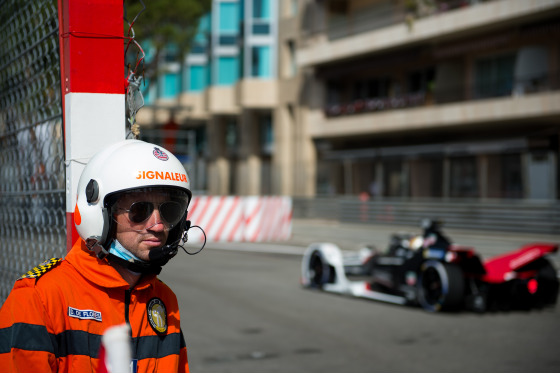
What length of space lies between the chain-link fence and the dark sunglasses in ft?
2.27

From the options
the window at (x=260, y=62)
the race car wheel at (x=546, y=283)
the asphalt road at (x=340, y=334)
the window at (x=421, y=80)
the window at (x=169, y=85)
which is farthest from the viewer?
the window at (x=169, y=85)

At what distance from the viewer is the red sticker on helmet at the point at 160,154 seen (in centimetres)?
232

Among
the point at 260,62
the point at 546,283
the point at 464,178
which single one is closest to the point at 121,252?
the point at 546,283

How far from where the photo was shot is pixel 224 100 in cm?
4516

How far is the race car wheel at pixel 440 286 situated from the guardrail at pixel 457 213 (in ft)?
34.6

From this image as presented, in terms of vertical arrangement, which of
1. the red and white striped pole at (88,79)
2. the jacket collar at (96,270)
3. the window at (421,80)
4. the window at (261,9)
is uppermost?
the window at (261,9)

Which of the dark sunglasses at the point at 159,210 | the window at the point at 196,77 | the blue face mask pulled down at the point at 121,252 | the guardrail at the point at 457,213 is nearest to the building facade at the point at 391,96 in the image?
the guardrail at the point at 457,213

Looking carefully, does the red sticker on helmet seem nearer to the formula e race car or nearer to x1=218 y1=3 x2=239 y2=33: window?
the formula e race car

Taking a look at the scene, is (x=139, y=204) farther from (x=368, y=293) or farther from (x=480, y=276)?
(x=368, y=293)

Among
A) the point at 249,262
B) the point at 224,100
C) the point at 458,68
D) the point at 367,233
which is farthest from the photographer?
the point at 224,100

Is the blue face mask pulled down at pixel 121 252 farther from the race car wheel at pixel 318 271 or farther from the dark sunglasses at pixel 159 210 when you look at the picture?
the race car wheel at pixel 318 271

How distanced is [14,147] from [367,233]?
60.9 feet

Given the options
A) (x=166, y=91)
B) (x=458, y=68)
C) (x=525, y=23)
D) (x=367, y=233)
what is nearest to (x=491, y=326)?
(x=367, y=233)

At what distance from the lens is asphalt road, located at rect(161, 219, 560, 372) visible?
6.71 metres
